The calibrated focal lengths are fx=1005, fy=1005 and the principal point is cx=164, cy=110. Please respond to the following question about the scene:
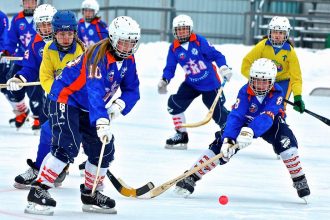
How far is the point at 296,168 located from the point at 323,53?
32.1 feet

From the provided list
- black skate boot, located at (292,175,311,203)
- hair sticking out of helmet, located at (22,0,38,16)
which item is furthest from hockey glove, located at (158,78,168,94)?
black skate boot, located at (292,175,311,203)

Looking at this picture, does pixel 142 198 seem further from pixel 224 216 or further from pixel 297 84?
pixel 297 84

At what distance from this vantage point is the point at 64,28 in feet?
19.9

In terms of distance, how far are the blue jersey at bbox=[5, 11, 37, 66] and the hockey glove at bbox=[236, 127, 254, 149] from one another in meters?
4.04

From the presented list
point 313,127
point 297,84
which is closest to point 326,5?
point 313,127

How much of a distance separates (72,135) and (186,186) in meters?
1.17

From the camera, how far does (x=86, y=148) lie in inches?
220

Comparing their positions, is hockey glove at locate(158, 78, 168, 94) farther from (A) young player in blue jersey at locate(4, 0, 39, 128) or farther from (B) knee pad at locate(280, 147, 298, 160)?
(B) knee pad at locate(280, 147, 298, 160)

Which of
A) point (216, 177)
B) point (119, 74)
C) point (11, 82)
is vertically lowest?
point (216, 177)

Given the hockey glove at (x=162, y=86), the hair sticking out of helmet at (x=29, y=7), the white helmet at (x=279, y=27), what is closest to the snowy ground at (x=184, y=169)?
the hockey glove at (x=162, y=86)

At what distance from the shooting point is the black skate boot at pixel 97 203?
18.3 feet

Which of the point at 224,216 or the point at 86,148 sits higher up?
the point at 86,148

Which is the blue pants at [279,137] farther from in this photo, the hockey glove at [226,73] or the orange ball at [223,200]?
the hockey glove at [226,73]

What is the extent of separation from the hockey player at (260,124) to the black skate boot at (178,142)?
2.61 metres
